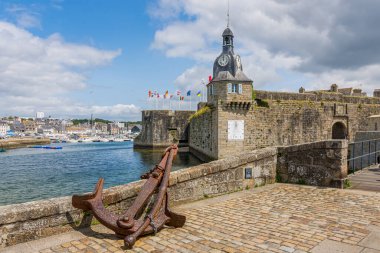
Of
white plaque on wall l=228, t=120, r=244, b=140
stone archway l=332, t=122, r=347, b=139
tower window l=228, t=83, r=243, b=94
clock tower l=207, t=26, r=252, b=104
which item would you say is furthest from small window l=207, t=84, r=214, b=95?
stone archway l=332, t=122, r=347, b=139

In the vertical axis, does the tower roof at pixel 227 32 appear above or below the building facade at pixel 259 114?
above

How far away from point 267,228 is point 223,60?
2641 cm

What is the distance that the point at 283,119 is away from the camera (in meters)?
29.3

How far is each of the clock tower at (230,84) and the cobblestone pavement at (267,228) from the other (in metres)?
20.8

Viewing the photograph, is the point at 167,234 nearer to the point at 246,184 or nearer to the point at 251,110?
the point at 246,184

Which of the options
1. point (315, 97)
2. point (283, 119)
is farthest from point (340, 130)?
point (283, 119)

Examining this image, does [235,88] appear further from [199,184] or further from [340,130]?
[199,184]

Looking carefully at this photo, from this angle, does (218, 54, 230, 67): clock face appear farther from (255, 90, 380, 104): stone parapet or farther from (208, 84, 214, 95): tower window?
(255, 90, 380, 104): stone parapet

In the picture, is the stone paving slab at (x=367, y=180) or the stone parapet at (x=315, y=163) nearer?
the stone paving slab at (x=367, y=180)

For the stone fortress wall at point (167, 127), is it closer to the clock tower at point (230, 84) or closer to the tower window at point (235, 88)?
the clock tower at point (230, 84)

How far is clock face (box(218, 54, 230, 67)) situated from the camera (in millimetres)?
29627

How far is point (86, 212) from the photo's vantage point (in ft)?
16.3

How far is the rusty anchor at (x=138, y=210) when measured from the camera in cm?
412

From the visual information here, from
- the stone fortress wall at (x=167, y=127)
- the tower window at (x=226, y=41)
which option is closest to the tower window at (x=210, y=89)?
the tower window at (x=226, y=41)
